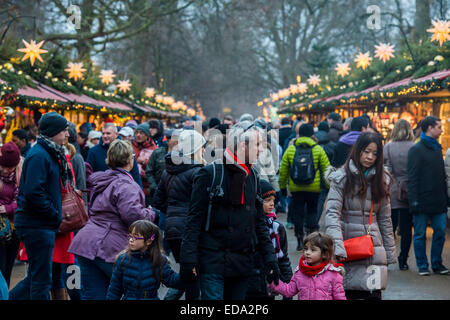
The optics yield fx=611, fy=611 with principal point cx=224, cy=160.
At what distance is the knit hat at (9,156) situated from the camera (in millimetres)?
5605

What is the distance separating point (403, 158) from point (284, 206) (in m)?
5.34

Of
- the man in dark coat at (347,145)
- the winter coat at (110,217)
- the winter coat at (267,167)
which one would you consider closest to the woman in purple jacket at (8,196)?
the winter coat at (110,217)

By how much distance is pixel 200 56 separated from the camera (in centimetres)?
4766

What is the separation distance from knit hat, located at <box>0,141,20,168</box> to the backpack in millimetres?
3973

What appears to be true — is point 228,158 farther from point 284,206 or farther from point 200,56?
point 200,56

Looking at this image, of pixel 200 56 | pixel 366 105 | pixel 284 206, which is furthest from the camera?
pixel 200 56

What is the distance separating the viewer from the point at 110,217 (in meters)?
4.61

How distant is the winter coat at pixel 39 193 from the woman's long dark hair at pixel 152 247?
32.3 inches

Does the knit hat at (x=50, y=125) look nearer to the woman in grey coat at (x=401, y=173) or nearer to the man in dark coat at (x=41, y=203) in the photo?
the man in dark coat at (x=41, y=203)

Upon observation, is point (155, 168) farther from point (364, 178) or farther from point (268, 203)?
point (364, 178)

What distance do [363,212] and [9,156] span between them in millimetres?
3216

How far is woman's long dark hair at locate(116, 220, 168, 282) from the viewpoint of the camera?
163 inches

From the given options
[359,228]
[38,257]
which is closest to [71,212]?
[38,257]

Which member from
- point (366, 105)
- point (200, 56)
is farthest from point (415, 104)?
point (200, 56)
